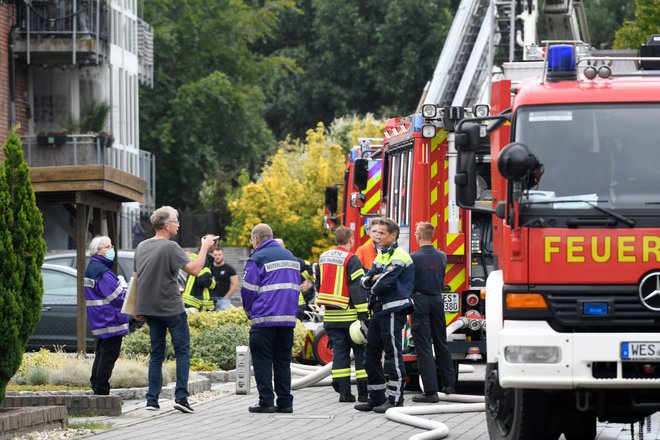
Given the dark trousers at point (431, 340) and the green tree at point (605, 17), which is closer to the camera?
the dark trousers at point (431, 340)

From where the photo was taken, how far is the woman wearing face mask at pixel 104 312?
16.1 metres

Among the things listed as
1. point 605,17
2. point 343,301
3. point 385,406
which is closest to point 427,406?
point 385,406

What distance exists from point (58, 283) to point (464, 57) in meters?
12.5

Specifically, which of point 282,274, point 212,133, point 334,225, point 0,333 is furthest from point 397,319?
point 212,133

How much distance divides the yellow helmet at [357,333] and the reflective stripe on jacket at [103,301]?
7.61 ft

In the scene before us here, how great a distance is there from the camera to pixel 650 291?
10773 mm

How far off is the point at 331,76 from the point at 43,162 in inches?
1173

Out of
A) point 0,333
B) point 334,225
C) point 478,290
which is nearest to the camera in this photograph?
point 0,333

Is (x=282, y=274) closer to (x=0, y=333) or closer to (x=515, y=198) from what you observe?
(x=0, y=333)

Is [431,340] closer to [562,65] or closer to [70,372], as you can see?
[70,372]

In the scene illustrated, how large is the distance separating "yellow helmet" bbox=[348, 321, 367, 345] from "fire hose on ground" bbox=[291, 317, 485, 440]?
105 centimetres

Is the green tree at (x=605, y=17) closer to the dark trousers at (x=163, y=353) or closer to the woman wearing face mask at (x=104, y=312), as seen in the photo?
the woman wearing face mask at (x=104, y=312)

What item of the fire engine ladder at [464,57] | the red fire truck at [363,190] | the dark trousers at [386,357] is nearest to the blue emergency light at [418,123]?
the dark trousers at [386,357]

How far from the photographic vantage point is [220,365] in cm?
2003
